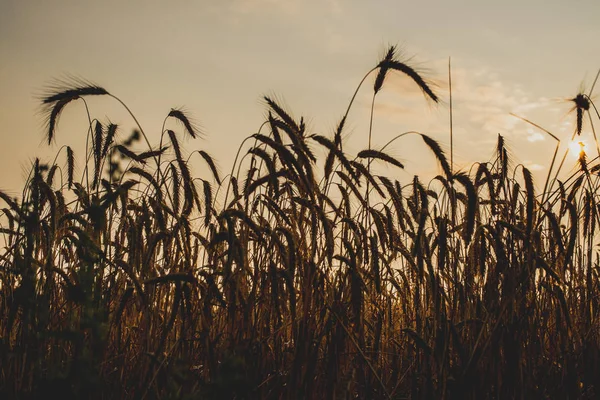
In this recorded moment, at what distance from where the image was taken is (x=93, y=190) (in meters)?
4.00

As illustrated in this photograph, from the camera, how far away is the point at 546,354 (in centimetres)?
447

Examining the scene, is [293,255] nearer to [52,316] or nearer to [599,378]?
[52,316]

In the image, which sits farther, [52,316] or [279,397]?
[52,316]

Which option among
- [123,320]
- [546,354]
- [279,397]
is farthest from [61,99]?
[546,354]

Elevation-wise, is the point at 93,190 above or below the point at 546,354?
above

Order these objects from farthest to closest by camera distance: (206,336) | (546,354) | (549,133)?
(546,354)
(549,133)
(206,336)

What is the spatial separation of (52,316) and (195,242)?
46.5 inches

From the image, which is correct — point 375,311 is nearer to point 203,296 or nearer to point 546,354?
point 546,354

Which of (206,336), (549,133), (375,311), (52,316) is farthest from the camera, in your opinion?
(375,311)

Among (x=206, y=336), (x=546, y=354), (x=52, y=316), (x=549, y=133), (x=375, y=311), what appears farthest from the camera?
(x=375, y=311)

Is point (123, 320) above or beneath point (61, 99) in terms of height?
beneath

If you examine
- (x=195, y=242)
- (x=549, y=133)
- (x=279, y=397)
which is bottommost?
(x=279, y=397)

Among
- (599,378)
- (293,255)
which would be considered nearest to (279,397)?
(293,255)

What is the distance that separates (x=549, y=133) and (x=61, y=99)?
318cm
